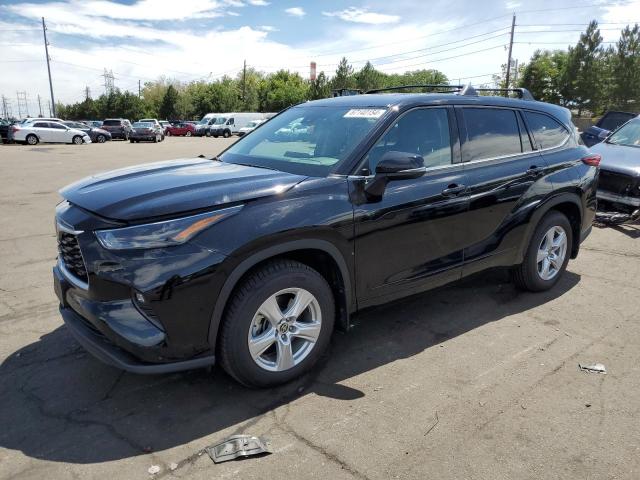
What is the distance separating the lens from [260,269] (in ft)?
9.75

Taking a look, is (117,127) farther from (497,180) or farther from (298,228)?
(298,228)

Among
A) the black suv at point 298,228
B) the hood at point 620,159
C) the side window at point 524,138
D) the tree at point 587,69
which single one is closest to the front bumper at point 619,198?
the hood at point 620,159

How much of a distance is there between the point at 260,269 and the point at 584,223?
12.4ft

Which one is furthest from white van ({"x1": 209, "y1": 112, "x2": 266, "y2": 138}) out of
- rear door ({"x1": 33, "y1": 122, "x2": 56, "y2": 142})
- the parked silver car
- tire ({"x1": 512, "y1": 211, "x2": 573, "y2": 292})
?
tire ({"x1": 512, "y1": 211, "x2": 573, "y2": 292})

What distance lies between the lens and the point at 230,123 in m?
51.1

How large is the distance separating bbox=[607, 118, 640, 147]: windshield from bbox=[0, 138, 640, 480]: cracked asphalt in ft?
17.3

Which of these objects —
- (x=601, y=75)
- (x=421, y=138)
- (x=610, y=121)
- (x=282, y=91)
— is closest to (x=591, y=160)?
(x=421, y=138)

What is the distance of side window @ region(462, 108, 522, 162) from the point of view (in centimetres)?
407

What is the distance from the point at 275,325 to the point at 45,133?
32.8 m

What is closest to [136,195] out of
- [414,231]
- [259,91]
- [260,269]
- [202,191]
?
[202,191]

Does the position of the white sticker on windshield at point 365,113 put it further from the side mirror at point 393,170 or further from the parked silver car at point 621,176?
the parked silver car at point 621,176

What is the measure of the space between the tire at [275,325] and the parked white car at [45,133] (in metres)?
32.4

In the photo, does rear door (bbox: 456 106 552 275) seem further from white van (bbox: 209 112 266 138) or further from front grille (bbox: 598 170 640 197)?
white van (bbox: 209 112 266 138)

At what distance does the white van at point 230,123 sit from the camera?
49781 millimetres
